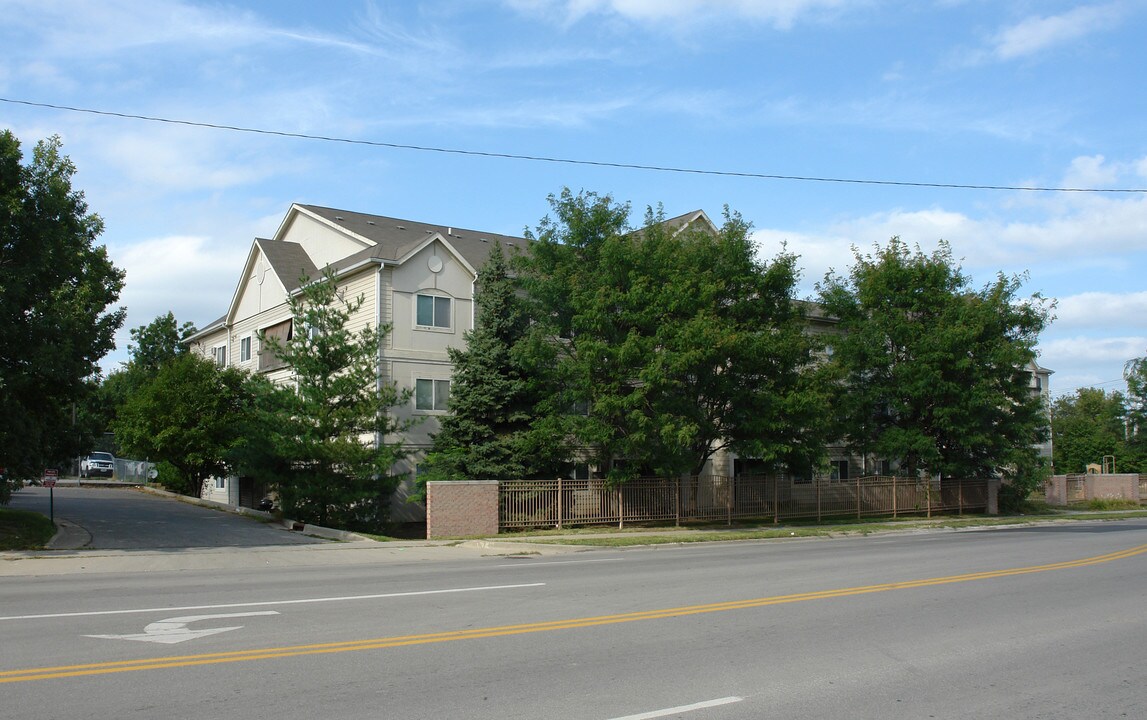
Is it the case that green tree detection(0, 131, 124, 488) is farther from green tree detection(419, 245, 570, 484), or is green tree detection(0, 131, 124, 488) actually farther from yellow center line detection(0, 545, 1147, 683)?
yellow center line detection(0, 545, 1147, 683)

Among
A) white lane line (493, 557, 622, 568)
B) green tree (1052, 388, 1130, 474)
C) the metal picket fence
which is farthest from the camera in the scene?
green tree (1052, 388, 1130, 474)

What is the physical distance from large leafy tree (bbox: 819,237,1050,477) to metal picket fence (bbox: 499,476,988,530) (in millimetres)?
1597

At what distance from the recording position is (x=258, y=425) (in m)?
27.1

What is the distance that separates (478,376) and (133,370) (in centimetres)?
4177

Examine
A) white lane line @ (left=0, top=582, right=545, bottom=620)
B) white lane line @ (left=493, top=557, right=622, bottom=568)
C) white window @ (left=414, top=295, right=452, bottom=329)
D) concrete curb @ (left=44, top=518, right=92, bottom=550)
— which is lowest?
white lane line @ (left=493, top=557, right=622, bottom=568)

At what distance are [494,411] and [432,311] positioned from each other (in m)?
5.35

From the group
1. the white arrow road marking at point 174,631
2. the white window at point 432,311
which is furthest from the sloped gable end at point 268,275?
the white arrow road marking at point 174,631

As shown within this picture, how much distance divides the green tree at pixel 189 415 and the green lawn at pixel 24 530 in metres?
7.47

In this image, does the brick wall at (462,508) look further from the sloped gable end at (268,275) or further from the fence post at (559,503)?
the sloped gable end at (268,275)

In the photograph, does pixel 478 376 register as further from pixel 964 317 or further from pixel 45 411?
pixel 964 317

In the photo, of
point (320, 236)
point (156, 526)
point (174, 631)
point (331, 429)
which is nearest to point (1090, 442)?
point (320, 236)

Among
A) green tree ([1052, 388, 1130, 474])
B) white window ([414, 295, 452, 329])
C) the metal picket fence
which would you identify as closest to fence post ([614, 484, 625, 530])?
the metal picket fence

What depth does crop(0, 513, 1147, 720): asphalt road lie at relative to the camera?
22.4ft

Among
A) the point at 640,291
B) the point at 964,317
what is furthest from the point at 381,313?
the point at 964,317
